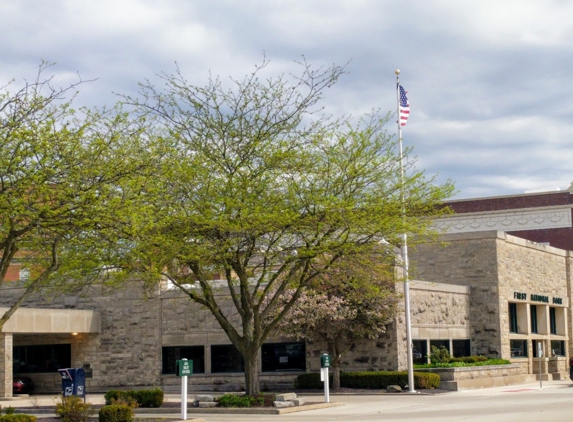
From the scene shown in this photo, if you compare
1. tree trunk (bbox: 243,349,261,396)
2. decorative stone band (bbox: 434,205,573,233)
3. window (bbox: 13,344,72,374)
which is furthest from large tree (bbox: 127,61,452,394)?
decorative stone band (bbox: 434,205,573,233)

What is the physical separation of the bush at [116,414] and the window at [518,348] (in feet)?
92.7

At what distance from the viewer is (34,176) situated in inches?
697

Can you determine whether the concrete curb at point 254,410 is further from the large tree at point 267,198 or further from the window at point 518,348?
the window at point 518,348

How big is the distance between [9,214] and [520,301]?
33042 mm

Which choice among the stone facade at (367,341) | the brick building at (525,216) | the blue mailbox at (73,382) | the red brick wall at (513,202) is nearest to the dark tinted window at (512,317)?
the stone facade at (367,341)

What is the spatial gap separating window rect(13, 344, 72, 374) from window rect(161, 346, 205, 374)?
474cm

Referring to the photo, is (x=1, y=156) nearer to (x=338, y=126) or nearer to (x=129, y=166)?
(x=129, y=166)

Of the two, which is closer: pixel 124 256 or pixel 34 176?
pixel 34 176

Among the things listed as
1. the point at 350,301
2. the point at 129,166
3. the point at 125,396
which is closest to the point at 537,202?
the point at 350,301

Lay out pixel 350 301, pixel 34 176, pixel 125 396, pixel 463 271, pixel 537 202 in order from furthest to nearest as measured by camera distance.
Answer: pixel 537 202 < pixel 463 271 < pixel 350 301 < pixel 125 396 < pixel 34 176

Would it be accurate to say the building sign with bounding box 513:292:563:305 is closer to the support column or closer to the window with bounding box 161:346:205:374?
the window with bounding box 161:346:205:374

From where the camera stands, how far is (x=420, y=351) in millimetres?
39156

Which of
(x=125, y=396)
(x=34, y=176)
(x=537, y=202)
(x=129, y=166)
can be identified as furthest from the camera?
(x=537, y=202)

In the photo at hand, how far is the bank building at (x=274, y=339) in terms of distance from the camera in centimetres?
3778
